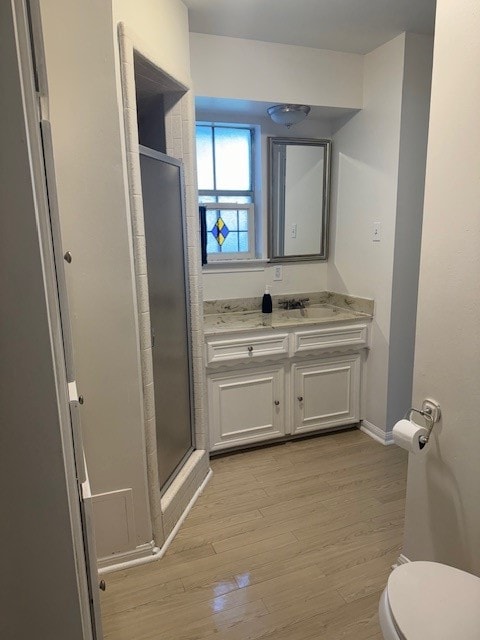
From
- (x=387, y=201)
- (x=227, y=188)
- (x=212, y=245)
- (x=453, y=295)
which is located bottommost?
(x=453, y=295)

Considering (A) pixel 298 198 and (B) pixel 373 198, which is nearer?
(B) pixel 373 198

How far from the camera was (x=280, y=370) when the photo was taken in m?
2.77

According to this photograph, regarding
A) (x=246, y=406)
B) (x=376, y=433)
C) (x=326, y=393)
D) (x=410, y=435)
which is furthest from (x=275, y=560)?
(x=376, y=433)

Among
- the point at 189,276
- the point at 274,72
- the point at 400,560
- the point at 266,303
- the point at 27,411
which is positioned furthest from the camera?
the point at 266,303

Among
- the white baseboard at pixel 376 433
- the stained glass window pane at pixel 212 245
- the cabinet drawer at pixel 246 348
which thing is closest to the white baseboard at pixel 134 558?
the cabinet drawer at pixel 246 348

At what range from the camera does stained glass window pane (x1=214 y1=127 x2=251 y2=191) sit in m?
2.94

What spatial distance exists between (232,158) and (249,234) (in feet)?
1.81

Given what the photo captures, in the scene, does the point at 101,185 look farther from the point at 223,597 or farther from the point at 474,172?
the point at 223,597

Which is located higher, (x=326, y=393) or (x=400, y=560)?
(x=326, y=393)

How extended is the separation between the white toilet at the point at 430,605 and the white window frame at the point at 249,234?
221 cm

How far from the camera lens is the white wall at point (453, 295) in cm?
135

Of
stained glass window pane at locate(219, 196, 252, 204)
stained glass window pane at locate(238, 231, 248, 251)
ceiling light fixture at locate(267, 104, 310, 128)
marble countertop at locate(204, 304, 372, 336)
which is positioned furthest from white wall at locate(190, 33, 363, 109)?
marble countertop at locate(204, 304, 372, 336)

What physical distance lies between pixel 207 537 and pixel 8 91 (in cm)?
205

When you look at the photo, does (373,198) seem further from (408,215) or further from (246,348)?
(246,348)
